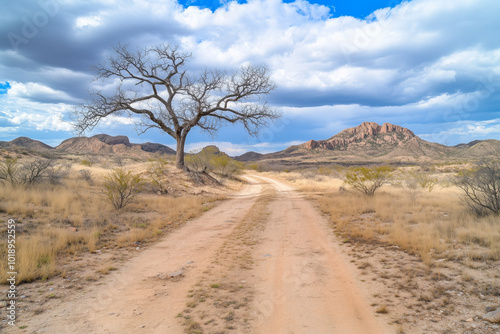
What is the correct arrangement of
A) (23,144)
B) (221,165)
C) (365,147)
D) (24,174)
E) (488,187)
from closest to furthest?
(488,187) → (24,174) → (221,165) → (23,144) → (365,147)

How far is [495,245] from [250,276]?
5.57 meters

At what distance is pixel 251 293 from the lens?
16.1 feet

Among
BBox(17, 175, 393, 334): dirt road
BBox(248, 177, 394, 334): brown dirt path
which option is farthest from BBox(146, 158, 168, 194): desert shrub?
BBox(248, 177, 394, 334): brown dirt path

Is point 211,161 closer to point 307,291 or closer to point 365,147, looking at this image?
point 307,291

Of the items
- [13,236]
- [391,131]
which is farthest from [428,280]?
[391,131]

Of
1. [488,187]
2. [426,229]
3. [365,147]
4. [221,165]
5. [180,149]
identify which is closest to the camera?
[426,229]

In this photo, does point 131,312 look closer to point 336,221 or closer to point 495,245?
point 495,245

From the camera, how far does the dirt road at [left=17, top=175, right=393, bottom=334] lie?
3.90 metres

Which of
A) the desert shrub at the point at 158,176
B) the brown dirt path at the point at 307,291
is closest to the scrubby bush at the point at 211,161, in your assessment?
the desert shrub at the point at 158,176

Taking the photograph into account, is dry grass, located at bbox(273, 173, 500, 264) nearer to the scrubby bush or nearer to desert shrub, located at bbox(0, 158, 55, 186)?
desert shrub, located at bbox(0, 158, 55, 186)

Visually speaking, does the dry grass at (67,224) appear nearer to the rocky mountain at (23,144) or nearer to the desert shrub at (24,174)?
the desert shrub at (24,174)

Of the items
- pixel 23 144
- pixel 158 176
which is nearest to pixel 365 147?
pixel 158 176

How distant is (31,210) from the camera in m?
9.20

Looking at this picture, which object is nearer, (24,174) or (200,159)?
(24,174)
